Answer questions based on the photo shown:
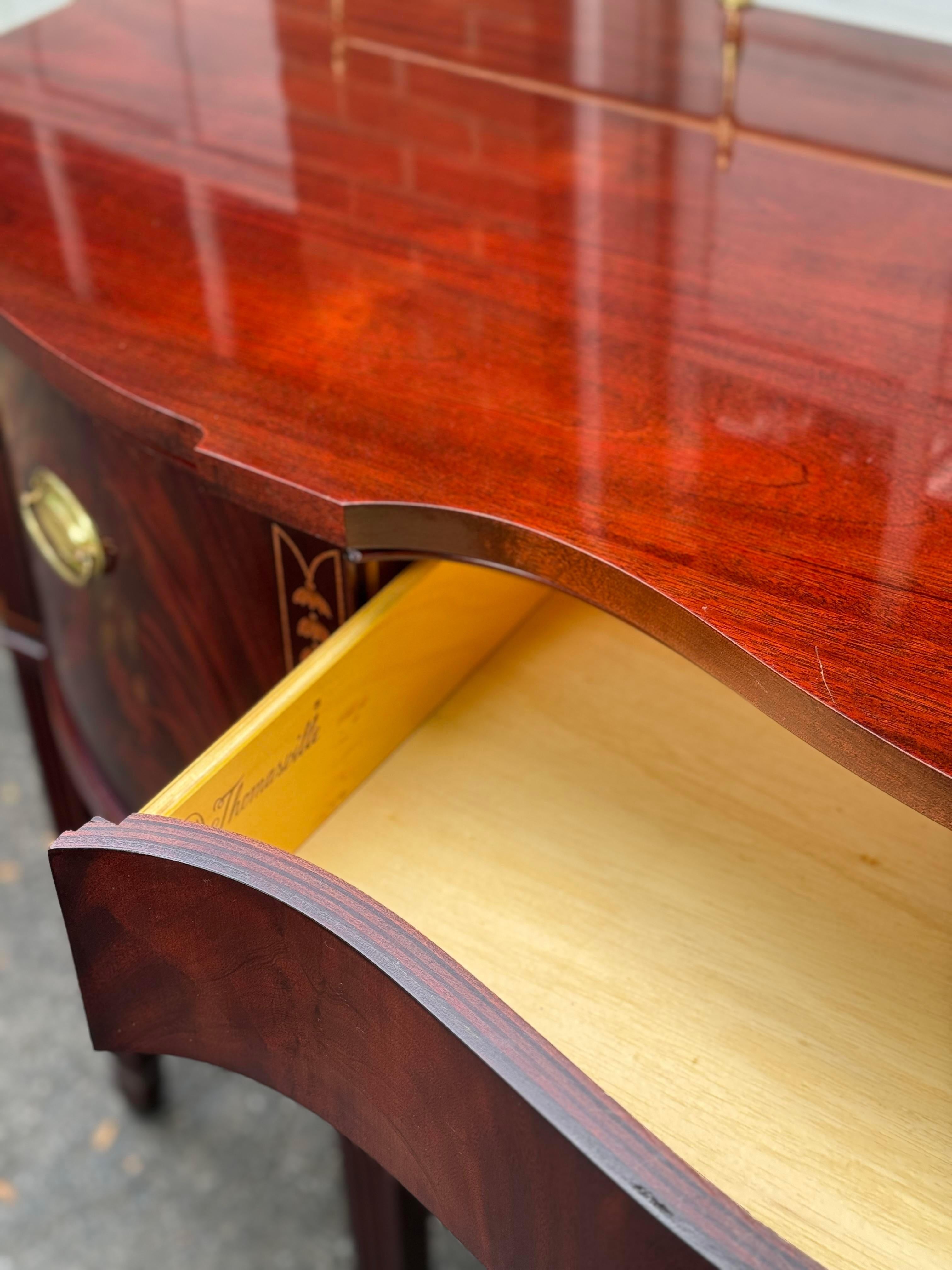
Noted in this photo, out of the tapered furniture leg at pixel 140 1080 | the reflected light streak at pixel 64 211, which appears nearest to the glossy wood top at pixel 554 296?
Answer: the reflected light streak at pixel 64 211

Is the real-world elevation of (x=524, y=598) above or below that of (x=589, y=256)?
below

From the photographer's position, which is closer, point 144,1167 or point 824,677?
point 824,677

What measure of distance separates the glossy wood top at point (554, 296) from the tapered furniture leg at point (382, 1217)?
0.36 meters

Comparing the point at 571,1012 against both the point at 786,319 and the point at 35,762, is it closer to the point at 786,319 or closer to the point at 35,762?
the point at 786,319

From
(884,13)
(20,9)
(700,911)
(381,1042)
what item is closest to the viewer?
(381,1042)

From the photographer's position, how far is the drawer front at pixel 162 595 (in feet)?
2.03

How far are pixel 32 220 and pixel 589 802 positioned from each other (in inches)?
16.6

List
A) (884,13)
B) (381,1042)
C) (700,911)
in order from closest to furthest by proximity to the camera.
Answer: (381,1042)
(700,911)
(884,13)

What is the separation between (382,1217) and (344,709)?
1.06 feet

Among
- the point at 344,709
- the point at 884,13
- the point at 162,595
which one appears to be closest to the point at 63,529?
the point at 162,595

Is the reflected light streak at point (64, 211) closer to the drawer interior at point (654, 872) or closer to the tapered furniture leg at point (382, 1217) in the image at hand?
the drawer interior at point (654, 872)

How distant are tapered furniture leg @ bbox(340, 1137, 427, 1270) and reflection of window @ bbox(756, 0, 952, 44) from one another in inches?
29.6

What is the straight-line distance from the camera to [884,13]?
90cm

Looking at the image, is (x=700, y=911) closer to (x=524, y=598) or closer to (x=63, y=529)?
(x=524, y=598)
